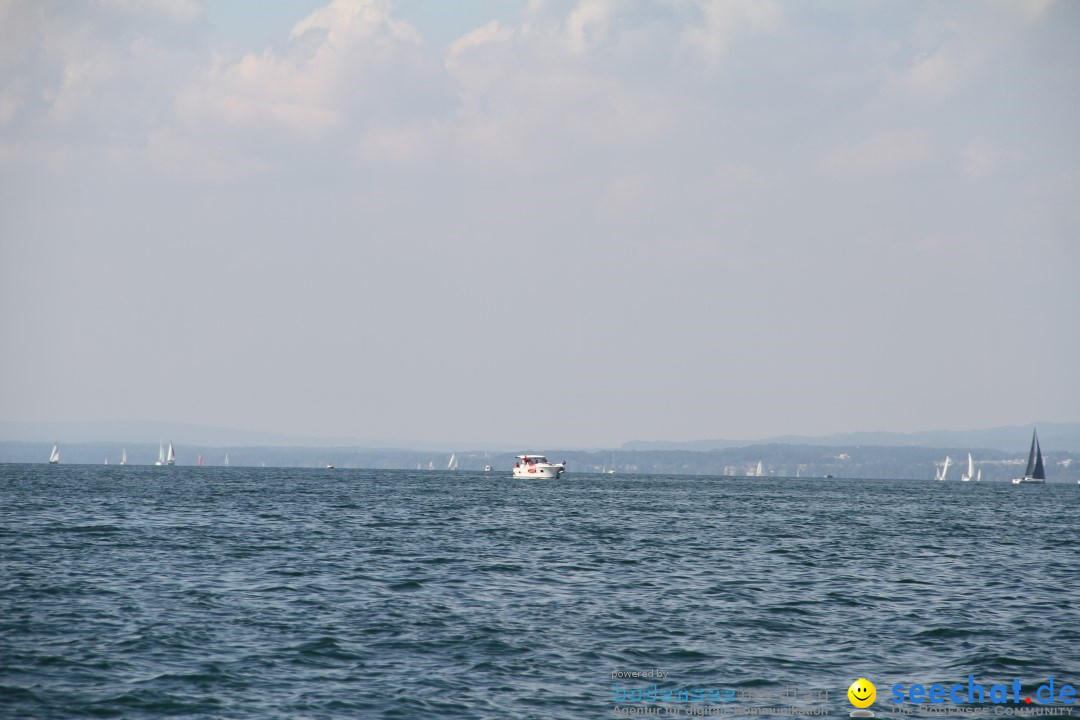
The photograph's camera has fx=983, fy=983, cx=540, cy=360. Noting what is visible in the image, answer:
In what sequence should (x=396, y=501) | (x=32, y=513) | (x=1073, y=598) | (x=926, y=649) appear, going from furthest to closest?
(x=396, y=501)
(x=32, y=513)
(x=1073, y=598)
(x=926, y=649)

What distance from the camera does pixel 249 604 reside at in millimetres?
33875

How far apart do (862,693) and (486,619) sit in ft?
41.5

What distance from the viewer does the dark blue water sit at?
76.5 ft

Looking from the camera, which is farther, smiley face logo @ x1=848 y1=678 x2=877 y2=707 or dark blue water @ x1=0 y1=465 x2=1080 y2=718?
dark blue water @ x1=0 y1=465 x2=1080 y2=718

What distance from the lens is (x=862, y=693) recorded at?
77.0ft

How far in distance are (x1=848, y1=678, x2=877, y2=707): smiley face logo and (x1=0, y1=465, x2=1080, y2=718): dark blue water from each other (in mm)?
325

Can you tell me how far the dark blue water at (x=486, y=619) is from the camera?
23312 mm

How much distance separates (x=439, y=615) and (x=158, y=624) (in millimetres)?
8706

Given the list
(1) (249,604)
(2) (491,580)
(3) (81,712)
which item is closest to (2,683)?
(3) (81,712)

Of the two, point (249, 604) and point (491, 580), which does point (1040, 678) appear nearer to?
point (491, 580)

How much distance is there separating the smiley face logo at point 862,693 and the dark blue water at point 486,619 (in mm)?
325

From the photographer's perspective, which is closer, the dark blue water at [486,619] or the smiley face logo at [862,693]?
the smiley face logo at [862,693]

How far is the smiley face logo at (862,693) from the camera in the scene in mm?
22938

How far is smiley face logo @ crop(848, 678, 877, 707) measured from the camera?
2294 centimetres
